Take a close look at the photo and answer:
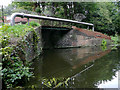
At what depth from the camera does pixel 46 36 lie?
12133 millimetres

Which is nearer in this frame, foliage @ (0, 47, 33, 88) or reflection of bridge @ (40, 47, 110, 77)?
foliage @ (0, 47, 33, 88)

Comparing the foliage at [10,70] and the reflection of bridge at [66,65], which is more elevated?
the foliage at [10,70]

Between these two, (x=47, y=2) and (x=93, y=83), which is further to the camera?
(x=47, y=2)

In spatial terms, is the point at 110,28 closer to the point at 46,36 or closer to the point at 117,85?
the point at 46,36

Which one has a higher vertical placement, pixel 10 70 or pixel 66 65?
pixel 10 70

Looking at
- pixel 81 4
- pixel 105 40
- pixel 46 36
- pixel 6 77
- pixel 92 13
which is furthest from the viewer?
pixel 92 13

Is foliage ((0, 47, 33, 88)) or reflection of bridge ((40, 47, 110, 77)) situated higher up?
foliage ((0, 47, 33, 88))

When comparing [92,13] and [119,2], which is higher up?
[92,13]

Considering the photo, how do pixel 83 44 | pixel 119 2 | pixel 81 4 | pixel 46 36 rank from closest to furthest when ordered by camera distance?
pixel 119 2, pixel 46 36, pixel 83 44, pixel 81 4

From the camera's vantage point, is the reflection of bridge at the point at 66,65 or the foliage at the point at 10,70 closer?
the foliage at the point at 10,70

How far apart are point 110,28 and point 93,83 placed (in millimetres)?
17490

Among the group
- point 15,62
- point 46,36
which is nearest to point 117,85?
point 15,62

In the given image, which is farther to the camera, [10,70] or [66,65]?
[66,65]

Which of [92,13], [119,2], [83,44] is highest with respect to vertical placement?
[92,13]
